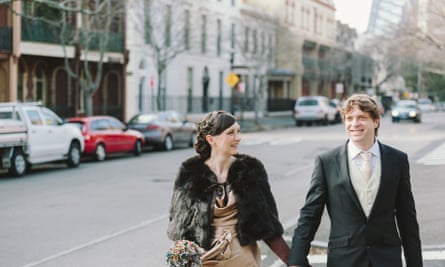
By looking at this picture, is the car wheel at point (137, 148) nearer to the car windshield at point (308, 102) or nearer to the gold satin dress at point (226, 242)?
the gold satin dress at point (226, 242)

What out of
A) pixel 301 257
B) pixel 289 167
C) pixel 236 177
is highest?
pixel 236 177

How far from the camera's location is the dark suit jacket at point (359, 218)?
438 centimetres

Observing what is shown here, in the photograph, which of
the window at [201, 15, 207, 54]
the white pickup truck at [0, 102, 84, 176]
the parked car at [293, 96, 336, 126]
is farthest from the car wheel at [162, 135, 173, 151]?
the parked car at [293, 96, 336, 126]

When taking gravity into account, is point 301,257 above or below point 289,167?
above

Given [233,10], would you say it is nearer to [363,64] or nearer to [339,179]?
[363,64]

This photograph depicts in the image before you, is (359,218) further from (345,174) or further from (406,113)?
(406,113)

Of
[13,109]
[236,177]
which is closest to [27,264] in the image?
[236,177]

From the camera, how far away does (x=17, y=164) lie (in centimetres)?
1975

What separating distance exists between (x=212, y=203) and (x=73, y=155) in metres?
18.5

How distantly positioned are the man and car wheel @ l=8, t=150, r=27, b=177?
16.1m

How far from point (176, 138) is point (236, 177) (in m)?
25.4

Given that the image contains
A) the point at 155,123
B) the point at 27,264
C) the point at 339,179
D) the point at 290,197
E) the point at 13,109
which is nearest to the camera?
the point at 339,179

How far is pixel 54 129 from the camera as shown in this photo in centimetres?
2173

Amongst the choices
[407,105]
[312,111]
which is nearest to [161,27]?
[312,111]
